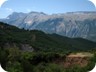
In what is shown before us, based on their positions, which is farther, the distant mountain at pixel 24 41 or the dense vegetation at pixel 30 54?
the distant mountain at pixel 24 41

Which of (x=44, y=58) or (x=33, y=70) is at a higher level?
(x=33, y=70)

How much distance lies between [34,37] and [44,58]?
7624 cm

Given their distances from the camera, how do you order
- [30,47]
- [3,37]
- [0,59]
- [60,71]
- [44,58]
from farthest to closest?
[30,47], [3,37], [44,58], [60,71], [0,59]

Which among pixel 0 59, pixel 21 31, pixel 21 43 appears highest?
pixel 0 59

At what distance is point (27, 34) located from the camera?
3893 inches

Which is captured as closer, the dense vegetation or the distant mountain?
the dense vegetation

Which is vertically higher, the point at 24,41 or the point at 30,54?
the point at 30,54

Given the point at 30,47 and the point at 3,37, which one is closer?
the point at 3,37

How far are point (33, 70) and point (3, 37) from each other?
64573mm

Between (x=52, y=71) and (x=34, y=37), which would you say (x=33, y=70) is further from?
(x=34, y=37)

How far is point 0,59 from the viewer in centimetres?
834

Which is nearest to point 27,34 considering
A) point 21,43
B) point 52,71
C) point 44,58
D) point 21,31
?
point 21,31

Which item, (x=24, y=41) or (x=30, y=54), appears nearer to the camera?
(x=30, y=54)

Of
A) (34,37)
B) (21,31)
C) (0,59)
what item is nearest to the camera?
(0,59)
